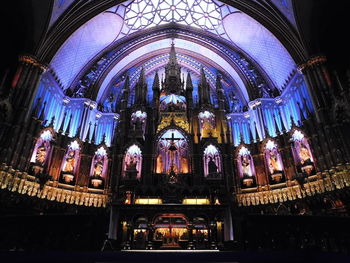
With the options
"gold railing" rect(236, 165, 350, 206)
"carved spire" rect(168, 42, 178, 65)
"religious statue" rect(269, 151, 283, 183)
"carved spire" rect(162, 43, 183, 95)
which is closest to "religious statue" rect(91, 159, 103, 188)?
"carved spire" rect(162, 43, 183, 95)

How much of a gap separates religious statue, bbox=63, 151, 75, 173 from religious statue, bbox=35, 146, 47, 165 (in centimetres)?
185

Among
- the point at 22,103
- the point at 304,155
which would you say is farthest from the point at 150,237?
the point at 22,103

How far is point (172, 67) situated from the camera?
80.0ft

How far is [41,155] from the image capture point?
54.6 ft

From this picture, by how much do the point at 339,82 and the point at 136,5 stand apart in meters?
21.0

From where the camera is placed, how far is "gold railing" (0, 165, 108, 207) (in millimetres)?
13477

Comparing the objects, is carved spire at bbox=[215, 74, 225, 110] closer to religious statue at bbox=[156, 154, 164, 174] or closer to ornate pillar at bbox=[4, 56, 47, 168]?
religious statue at bbox=[156, 154, 164, 174]

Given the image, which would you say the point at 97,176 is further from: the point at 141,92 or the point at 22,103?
the point at 141,92

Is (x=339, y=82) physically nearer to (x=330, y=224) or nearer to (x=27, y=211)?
(x=330, y=224)

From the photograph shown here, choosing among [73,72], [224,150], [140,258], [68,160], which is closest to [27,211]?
[68,160]

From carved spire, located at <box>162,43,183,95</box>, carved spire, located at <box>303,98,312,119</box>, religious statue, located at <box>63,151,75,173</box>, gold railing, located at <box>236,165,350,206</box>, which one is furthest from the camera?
carved spire, located at <box>162,43,183,95</box>

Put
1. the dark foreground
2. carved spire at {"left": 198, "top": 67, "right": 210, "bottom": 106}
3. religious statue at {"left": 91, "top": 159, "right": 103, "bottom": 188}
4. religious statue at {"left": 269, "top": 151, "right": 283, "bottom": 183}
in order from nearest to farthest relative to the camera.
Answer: the dark foreground → religious statue at {"left": 269, "top": 151, "right": 283, "bottom": 183} → religious statue at {"left": 91, "top": 159, "right": 103, "bottom": 188} → carved spire at {"left": 198, "top": 67, "right": 210, "bottom": 106}

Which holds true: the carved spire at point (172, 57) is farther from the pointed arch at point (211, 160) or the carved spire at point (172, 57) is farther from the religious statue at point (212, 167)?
the religious statue at point (212, 167)

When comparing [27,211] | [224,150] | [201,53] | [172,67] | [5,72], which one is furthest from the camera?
[201,53]
